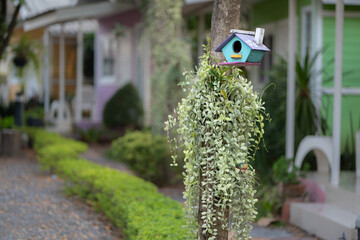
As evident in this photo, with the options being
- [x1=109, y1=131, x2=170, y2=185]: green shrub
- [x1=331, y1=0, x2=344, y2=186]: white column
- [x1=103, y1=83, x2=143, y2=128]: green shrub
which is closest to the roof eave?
[x1=103, y1=83, x2=143, y2=128]: green shrub

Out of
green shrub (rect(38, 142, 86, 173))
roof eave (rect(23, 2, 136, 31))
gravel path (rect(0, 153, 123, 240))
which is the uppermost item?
roof eave (rect(23, 2, 136, 31))

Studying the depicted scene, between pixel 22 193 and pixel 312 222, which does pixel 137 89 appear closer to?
pixel 22 193

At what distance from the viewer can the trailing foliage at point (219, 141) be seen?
3178 mm

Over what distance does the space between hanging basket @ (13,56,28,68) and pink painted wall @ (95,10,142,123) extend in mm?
2530

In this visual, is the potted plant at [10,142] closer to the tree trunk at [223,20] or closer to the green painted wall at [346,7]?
the green painted wall at [346,7]

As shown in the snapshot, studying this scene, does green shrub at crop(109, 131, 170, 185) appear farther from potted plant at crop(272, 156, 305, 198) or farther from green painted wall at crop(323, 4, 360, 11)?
green painted wall at crop(323, 4, 360, 11)

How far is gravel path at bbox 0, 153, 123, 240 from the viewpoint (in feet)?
16.9

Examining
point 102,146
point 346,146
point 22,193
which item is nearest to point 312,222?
point 346,146

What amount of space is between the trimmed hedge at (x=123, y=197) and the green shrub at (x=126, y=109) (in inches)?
162

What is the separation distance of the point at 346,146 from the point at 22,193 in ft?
15.7

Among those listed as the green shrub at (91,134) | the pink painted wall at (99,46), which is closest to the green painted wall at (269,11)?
the pink painted wall at (99,46)

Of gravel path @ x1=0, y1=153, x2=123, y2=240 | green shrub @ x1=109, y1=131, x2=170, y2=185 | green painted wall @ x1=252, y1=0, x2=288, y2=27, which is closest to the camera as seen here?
gravel path @ x1=0, y1=153, x2=123, y2=240

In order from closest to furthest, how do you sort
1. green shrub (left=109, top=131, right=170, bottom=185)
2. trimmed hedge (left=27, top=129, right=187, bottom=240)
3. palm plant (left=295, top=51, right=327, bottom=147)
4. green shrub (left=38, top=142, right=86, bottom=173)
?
trimmed hedge (left=27, top=129, right=187, bottom=240), palm plant (left=295, top=51, right=327, bottom=147), green shrub (left=38, top=142, right=86, bottom=173), green shrub (left=109, top=131, right=170, bottom=185)

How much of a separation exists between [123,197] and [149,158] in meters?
3.40
